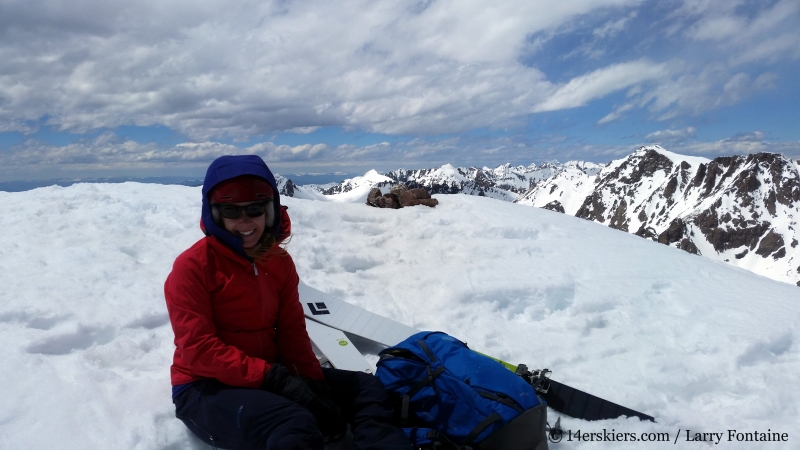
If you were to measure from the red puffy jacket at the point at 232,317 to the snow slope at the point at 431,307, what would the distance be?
92 cm

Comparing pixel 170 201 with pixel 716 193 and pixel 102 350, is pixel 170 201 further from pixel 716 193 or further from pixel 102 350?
pixel 716 193

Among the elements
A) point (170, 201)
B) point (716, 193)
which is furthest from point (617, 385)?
point (716, 193)

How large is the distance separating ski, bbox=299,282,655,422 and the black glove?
2424mm

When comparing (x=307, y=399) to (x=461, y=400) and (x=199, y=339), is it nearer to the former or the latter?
(x=199, y=339)

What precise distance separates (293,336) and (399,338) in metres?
2.30

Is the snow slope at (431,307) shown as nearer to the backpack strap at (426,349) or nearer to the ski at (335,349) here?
the backpack strap at (426,349)

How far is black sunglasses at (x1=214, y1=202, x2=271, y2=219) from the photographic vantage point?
12.6 feet

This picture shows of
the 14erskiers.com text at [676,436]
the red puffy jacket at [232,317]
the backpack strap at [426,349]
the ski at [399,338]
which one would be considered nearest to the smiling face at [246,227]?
the red puffy jacket at [232,317]

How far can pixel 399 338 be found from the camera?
629 cm

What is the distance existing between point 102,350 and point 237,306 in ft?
7.65

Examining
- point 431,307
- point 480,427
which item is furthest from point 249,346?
point 431,307

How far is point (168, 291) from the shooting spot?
12.0ft

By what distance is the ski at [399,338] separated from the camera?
191 inches

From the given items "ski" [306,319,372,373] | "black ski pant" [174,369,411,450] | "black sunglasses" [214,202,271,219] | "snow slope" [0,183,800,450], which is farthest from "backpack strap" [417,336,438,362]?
"black sunglasses" [214,202,271,219]
